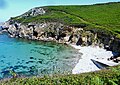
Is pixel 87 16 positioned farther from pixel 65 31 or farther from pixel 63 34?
pixel 63 34

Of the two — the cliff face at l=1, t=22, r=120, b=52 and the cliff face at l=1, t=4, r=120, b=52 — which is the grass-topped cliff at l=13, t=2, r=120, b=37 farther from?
the cliff face at l=1, t=22, r=120, b=52

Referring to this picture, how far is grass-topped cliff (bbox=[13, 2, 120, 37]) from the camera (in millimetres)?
112600

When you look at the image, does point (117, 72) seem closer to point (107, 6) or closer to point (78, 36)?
point (78, 36)

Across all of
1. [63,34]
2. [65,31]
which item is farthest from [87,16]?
[63,34]

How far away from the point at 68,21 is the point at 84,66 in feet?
218

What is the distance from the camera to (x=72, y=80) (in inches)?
688

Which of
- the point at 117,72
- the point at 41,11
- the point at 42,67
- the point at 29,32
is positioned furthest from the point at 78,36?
the point at 117,72

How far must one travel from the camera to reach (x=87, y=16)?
13312 centimetres

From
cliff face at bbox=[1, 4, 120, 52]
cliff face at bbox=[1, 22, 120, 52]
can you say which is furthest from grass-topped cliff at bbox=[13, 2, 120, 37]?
cliff face at bbox=[1, 22, 120, 52]

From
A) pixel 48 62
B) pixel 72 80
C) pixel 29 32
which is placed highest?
pixel 72 80

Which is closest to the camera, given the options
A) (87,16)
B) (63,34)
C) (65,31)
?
(63,34)

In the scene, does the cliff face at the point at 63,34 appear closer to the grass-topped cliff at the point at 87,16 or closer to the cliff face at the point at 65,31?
the cliff face at the point at 65,31

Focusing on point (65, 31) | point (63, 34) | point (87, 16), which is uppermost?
point (87, 16)

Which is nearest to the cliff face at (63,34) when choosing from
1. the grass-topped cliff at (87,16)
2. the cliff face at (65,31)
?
the cliff face at (65,31)
